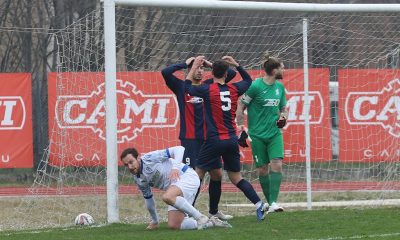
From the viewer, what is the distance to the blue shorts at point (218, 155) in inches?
490

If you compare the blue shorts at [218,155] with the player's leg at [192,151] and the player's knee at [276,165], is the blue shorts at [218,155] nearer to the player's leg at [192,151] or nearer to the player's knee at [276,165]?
the player's leg at [192,151]

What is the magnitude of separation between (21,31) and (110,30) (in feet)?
31.1

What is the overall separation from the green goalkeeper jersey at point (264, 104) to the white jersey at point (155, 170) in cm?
211

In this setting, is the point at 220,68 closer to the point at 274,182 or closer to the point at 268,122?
the point at 268,122

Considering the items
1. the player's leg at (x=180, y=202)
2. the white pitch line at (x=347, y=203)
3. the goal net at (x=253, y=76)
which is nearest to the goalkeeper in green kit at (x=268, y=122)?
the goal net at (x=253, y=76)

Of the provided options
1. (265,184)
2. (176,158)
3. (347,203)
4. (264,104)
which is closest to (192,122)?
(176,158)

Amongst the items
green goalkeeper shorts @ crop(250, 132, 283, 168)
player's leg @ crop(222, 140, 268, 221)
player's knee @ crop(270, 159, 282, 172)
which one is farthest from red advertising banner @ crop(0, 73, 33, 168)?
player's leg @ crop(222, 140, 268, 221)

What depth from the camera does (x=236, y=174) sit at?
1279 cm

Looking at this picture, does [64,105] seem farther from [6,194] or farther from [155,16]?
[6,194]

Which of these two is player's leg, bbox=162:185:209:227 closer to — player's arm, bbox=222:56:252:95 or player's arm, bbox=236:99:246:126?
player's arm, bbox=222:56:252:95

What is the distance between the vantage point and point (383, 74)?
16609mm

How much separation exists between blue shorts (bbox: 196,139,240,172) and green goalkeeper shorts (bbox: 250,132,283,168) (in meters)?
1.28

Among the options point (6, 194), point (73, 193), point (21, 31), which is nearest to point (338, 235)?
point (73, 193)

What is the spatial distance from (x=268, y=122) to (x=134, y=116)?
267 cm
